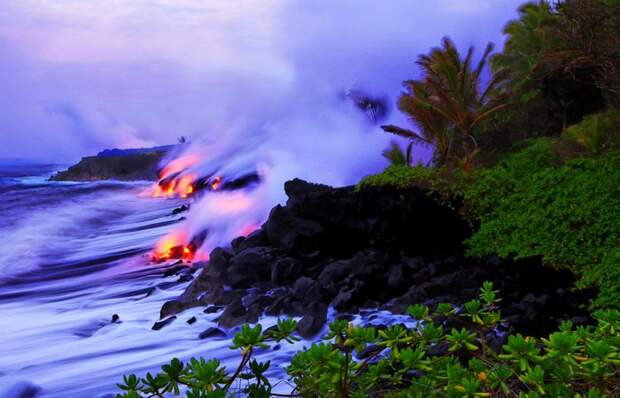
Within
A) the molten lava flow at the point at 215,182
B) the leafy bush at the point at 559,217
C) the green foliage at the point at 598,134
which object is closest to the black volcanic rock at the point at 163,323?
the leafy bush at the point at 559,217

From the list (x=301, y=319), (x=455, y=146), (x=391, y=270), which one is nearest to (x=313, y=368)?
(x=301, y=319)

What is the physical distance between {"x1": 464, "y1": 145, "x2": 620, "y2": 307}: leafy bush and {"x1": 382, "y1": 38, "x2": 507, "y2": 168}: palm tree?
133 inches

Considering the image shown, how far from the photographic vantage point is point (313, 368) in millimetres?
2223

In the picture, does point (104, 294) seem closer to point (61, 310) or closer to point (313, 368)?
point (61, 310)

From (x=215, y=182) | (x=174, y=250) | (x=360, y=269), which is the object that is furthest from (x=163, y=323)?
(x=215, y=182)

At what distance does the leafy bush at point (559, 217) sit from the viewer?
8.70 meters

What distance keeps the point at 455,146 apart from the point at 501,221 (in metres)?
9.02

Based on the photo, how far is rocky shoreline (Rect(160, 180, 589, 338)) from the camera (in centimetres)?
841

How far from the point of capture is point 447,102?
1520 cm

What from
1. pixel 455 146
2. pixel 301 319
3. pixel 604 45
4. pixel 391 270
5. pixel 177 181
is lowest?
pixel 301 319

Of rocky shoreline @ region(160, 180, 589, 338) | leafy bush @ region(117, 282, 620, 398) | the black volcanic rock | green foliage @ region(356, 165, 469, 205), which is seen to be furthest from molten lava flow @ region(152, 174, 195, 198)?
leafy bush @ region(117, 282, 620, 398)

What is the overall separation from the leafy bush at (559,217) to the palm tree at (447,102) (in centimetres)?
339

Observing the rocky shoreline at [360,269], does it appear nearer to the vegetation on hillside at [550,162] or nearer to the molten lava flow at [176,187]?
the vegetation on hillside at [550,162]

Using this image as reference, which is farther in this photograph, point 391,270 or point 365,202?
point 365,202
